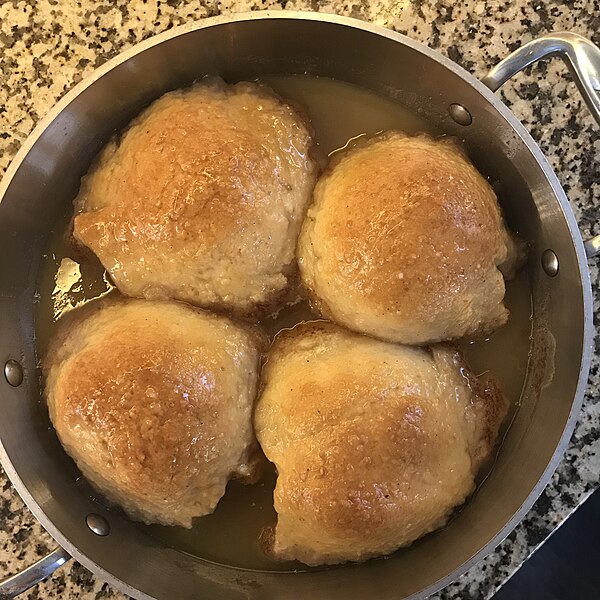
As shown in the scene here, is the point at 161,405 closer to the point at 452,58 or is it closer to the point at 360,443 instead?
the point at 360,443

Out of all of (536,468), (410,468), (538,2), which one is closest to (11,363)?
(410,468)

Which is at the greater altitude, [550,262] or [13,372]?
[550,262]

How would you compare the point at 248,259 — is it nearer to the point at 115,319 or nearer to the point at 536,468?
the point at 115,319

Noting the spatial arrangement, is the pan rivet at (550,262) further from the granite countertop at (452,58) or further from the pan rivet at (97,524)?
the pan rivet at (97,524)

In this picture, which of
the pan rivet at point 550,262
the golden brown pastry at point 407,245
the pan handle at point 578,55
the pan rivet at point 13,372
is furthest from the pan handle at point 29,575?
the pan handle at point 578,55

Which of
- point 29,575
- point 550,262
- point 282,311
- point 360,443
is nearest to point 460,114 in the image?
point 550,262

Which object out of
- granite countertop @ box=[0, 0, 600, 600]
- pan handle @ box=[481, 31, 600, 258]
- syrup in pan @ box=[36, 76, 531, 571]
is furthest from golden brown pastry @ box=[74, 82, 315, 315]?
pan handle @ box=[481, 31, 600, 258]

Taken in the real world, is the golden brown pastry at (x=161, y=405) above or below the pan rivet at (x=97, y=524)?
above
